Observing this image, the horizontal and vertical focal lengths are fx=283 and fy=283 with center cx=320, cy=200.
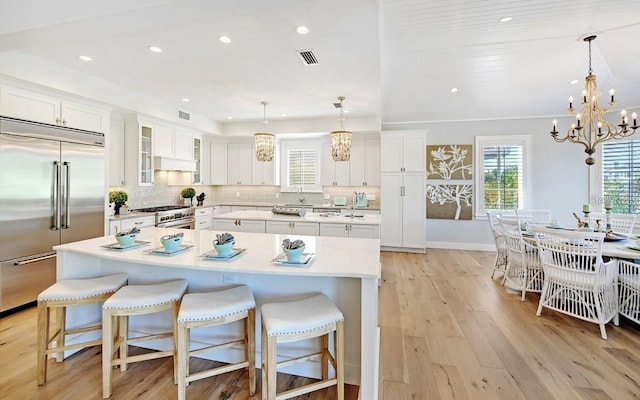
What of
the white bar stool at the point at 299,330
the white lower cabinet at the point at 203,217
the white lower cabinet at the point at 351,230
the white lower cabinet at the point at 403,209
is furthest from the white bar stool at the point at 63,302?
the white lower cabinet at the point at 403,209

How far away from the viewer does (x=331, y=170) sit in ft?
21.0

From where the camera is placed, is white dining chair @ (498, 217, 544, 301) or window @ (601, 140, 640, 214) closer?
white dining chair @ (498, 217, 544, 301)

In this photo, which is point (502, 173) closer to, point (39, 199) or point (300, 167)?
point (300, 167)

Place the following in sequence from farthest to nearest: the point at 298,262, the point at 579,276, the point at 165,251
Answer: the point at 579,276 < the point at 165,251 < the point at 298,262

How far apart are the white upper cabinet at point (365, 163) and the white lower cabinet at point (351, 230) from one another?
2.63m

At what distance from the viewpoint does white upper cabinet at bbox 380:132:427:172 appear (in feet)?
18.5

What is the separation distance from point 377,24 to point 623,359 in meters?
3.33

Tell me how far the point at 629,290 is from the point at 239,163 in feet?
21.7

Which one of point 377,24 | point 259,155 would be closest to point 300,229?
point 259,155

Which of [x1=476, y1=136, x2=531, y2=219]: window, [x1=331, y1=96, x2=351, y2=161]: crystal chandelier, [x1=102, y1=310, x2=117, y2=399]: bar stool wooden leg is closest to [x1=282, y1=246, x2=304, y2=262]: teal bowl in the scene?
[x1=102, y1=310, x2=117, y2=399]: bar stool wooden leg

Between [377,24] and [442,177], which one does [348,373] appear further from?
[442,177]

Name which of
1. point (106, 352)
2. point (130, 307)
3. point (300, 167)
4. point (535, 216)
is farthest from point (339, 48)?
point (535, 216)

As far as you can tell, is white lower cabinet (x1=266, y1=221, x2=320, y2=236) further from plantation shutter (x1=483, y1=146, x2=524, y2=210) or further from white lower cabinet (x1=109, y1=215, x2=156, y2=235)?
plantation shutter (x1=483, y1=146, x2=524, y2=210)

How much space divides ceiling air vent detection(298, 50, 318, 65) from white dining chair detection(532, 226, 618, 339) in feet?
9.73
